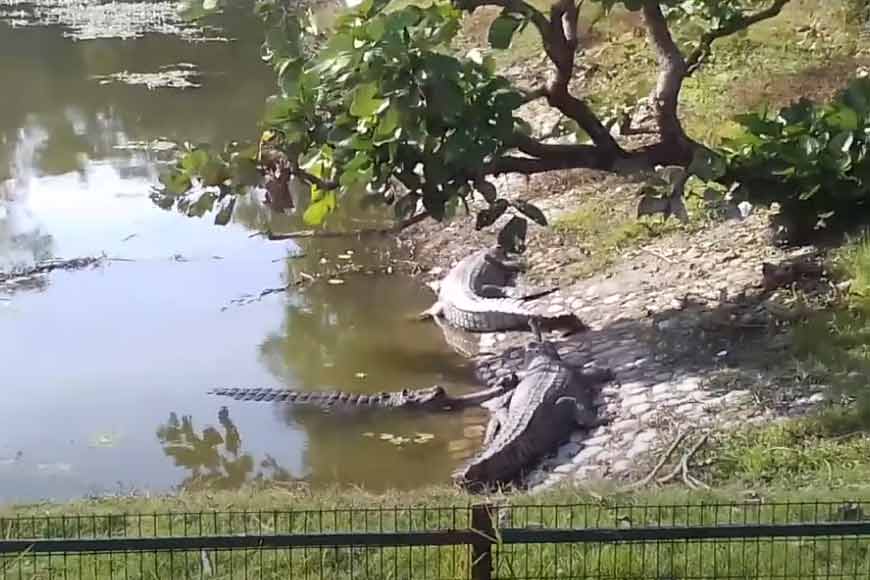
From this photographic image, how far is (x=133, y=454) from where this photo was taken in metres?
7.10

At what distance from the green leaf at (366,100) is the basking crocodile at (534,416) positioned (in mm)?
1736

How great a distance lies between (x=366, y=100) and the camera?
20.7 feet

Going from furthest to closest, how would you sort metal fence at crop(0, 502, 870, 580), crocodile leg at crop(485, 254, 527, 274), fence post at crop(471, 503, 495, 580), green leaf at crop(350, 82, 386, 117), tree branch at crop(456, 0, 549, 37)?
crocodile leg at crop(485, 254, 527, 274) < tree branch at crop(456, 0, 549, 37) < green leaf at crop(350, 82, 386, 117) < metal fence at crop(0, 502, 870, 580) < fence post at crop(471, 503, 495, 580)

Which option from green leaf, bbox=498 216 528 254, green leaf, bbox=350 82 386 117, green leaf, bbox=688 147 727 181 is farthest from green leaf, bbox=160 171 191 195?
green leaf, bbox=688 147 727 181

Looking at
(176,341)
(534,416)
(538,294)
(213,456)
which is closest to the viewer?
(534,416)

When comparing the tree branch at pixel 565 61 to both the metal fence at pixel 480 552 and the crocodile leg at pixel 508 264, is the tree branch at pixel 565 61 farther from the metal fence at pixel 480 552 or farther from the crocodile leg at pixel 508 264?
the metal fence at pixel 480 552

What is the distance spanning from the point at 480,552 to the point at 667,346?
448 cm

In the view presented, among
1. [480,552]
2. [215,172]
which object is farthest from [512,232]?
[480,552]

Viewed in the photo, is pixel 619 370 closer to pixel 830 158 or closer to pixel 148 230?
pixel 830 158

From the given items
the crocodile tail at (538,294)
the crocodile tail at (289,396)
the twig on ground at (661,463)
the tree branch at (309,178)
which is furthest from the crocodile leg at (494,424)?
the crocodile tail at (538,294)

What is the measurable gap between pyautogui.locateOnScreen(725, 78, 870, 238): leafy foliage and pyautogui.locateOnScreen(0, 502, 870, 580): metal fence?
12.0ft

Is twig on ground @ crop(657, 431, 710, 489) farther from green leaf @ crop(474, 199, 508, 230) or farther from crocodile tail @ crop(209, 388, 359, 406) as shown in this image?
crocodile tail @ crop(209, 388, 359, 406)

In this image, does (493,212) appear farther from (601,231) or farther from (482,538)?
(482,538)

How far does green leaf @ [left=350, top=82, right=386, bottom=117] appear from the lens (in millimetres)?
6277
